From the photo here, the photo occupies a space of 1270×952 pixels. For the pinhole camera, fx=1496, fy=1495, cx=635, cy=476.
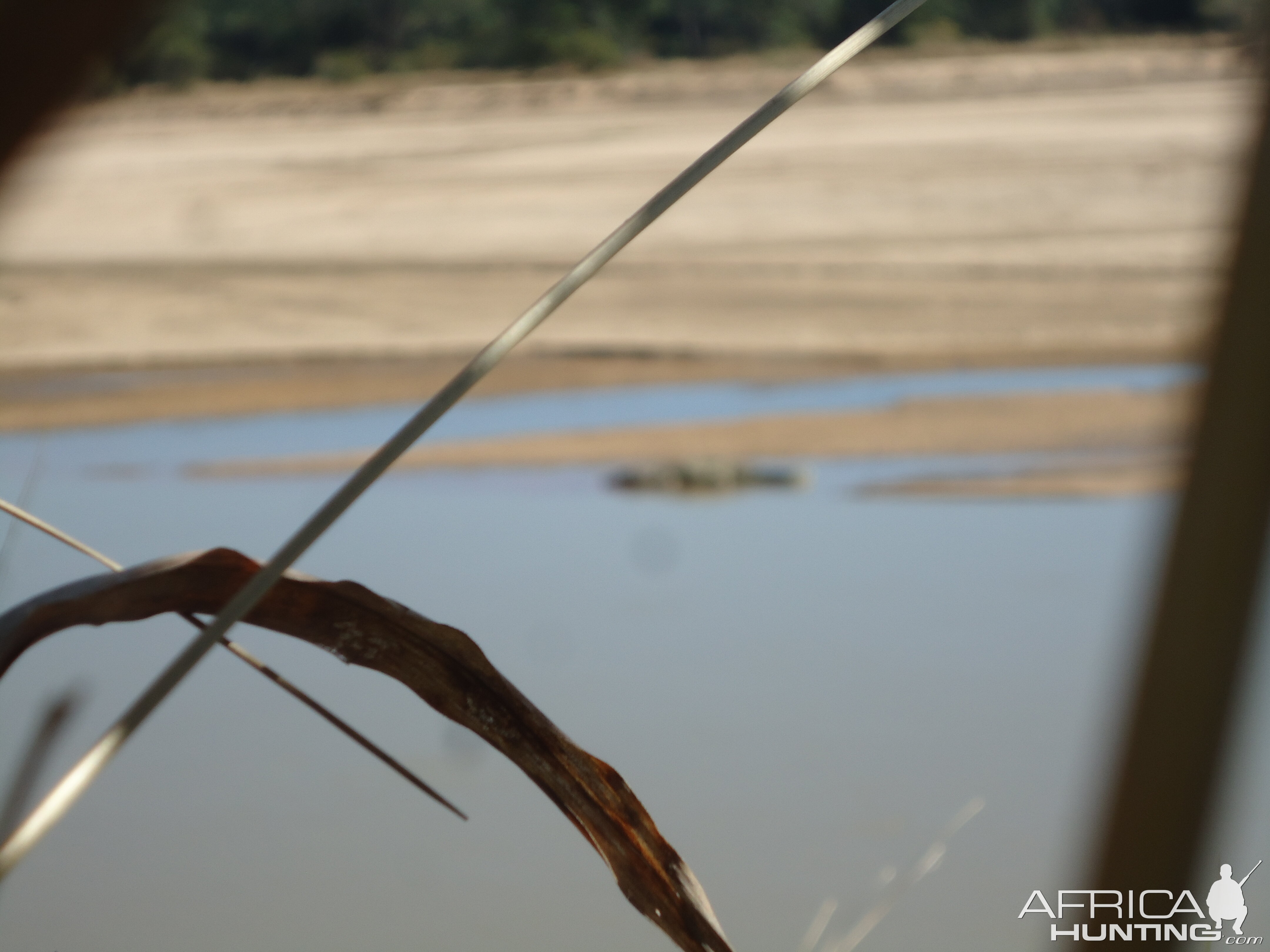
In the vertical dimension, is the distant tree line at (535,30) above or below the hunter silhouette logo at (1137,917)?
below

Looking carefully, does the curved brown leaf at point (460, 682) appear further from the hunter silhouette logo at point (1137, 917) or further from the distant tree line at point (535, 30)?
the distant tree line at point (535, 30)

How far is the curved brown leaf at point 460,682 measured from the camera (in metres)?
0.69

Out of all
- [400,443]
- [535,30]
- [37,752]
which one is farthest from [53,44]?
[535,30]

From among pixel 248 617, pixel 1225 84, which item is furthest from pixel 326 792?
pixel 1225 84

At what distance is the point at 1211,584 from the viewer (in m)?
0.23

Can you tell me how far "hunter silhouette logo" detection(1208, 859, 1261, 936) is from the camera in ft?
1.69

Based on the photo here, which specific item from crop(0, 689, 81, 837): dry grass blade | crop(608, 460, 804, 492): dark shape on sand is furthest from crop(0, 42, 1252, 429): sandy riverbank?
crop(0, 689, 81, 837): dry grass blade

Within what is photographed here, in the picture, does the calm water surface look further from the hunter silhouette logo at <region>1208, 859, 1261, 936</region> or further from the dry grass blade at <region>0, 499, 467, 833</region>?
the hunter silhouette logo at <region>1208, 859, 1261, 936</region>

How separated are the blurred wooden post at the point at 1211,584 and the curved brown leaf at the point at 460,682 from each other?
1.58 feet

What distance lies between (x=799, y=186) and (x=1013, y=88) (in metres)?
8.07

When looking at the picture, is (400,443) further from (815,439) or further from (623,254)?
(623,254)

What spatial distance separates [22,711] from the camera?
3.59 metres

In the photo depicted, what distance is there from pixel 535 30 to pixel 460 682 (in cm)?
2710

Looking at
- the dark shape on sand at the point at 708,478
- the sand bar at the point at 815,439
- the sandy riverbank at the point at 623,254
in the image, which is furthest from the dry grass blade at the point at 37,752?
the sandy riverbank at the point at 623,254
